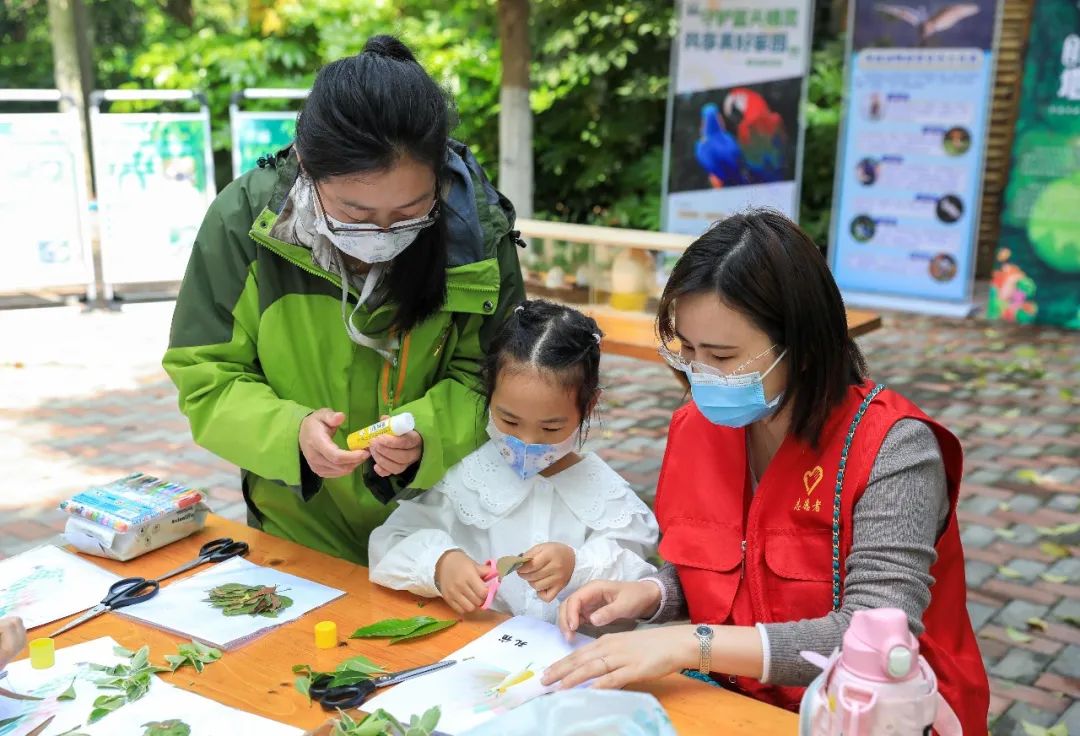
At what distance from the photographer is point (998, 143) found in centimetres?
941

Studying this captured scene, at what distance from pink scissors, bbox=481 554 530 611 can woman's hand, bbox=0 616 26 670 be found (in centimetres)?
76

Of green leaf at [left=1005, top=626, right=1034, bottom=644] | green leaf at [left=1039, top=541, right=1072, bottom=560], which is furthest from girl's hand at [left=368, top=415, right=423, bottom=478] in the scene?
green leaf at [left=1039, top=541, right=1072, bottom=560]

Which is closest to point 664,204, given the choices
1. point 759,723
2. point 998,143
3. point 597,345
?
point 998,143

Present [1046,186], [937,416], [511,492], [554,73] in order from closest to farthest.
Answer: [511,492], [937,416], [1046,186], [554,73]

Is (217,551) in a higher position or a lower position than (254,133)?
lower

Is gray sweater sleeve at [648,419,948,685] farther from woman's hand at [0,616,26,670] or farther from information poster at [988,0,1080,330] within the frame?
information poster at [988,0,1080,330]

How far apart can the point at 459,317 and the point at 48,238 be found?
7.22 m

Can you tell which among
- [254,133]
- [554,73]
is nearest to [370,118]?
[254,133]

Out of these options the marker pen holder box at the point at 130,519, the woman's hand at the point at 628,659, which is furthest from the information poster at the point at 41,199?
the woman's hand at the point at 628,659

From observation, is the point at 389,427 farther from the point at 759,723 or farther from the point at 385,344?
the point at 759,723

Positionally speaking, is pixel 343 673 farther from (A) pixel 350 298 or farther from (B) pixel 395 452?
(A) pixel 350 298

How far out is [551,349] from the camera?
2.16m

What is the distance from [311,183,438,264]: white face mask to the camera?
1.99 m

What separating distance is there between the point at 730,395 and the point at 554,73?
383 inches
